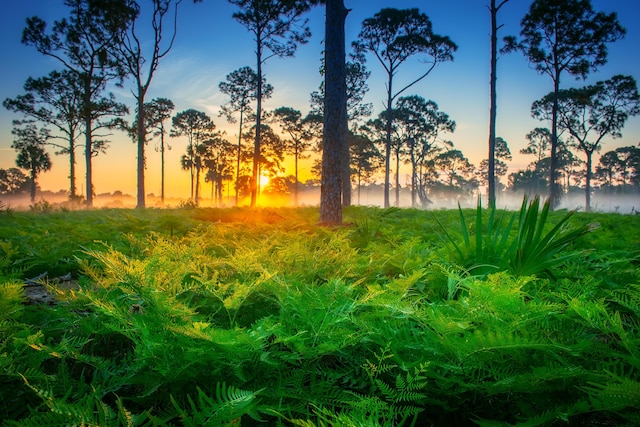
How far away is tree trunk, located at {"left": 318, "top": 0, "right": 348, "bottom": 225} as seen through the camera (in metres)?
5.96

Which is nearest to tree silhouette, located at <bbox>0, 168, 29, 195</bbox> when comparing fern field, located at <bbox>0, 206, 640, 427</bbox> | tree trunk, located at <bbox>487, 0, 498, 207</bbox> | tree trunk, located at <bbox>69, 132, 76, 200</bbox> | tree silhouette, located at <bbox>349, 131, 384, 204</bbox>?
tree trunk, located at <bbox>69, 132, 76, 200</bbox>

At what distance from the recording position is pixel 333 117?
19.5 feet

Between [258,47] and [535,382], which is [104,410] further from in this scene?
Answer: [258,47]

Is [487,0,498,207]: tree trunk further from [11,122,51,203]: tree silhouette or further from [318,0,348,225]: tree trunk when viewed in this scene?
[11,122,51,203]: tree silhouette

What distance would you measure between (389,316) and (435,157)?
51399mm

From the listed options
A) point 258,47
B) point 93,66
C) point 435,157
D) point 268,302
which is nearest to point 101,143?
point 93,66

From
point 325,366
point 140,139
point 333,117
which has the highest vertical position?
point 140,139

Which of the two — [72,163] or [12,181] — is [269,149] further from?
[12,181]

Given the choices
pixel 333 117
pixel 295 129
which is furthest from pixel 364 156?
pixel 333 117

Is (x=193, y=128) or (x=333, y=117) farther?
(x=193, y=128)

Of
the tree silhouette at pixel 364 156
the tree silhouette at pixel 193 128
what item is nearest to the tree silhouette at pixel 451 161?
the tree silhouette at pixel 364 156

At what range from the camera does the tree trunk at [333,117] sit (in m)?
5.96

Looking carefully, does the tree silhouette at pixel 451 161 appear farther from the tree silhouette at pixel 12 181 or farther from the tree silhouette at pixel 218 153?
the tree silhouette at pixel 12 181

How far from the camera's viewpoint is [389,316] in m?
1.19
